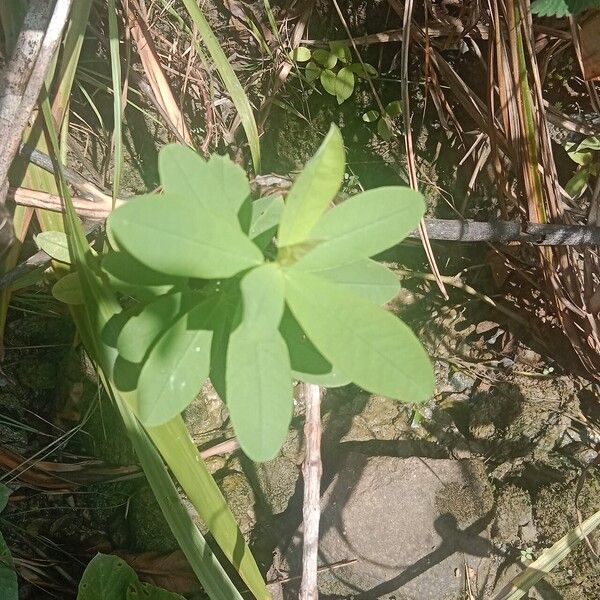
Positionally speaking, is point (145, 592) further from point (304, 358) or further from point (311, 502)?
point (304, 358)

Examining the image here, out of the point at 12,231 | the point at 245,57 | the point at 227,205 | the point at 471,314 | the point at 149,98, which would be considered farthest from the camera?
the point at 471,314

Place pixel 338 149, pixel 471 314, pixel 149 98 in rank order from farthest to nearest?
1. pixel 471 314
2. pixel 149 98
3. pixel 338 149

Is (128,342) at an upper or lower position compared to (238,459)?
upper

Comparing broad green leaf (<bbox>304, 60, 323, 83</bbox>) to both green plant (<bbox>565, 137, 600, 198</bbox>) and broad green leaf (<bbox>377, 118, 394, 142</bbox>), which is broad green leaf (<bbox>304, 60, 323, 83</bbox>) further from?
green plant (<bbox>565, 137, 600, 198</bbox>)

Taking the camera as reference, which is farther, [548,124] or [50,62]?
[548,124]

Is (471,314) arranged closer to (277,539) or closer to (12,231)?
(277,539)

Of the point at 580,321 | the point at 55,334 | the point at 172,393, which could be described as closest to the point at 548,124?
the point at 580,321

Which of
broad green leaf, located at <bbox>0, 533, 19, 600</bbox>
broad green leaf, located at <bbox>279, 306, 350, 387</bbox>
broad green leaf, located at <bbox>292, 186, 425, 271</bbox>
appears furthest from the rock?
broad green leaf, located at <bbox>292, 186, 425, 271</bbox>

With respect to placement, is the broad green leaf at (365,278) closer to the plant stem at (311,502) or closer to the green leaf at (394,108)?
the plant stem at (311,502)
